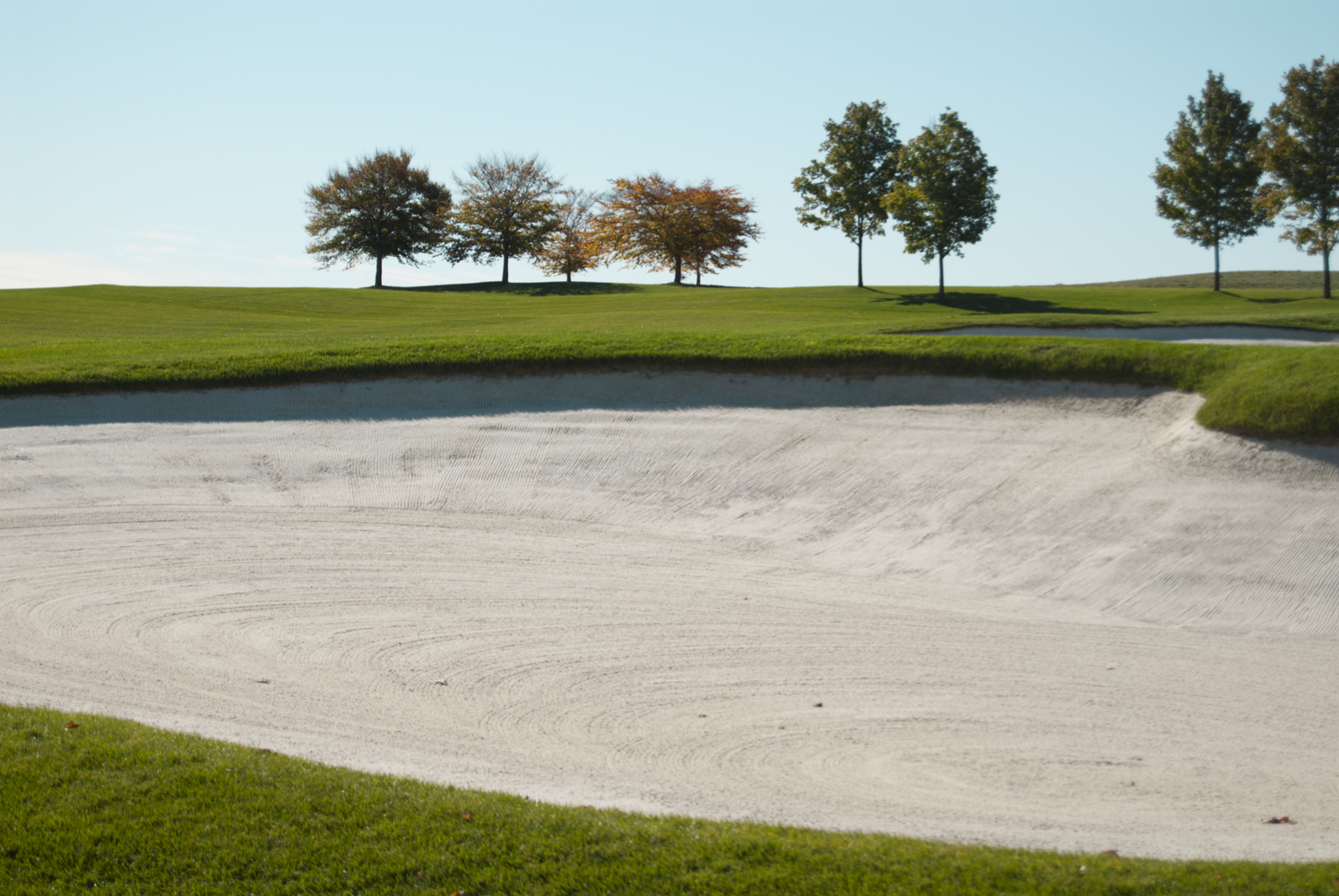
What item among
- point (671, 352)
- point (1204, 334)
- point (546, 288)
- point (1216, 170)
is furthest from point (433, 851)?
point (546, 288)

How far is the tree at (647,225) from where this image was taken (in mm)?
63969

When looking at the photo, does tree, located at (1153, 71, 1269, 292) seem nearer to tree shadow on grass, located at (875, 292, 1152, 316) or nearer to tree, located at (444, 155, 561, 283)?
tree shadow on grass, located at (875, 292, 1152, 316)

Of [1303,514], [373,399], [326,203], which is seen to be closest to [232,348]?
[373,399]

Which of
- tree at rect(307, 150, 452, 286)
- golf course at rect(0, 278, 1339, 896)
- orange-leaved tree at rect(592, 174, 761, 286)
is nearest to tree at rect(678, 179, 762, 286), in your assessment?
orange-leaved tree at rect(592, 174, 761, 286)

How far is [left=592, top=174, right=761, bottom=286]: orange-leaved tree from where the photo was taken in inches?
2518

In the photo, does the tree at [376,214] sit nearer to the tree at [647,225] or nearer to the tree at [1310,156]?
the tree at [647,225]

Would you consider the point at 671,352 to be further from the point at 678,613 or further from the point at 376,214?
the point at 376,214

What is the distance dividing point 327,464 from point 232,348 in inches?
299

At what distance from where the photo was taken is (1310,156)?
132 ft

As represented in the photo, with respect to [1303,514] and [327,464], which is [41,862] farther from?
[1303,514]

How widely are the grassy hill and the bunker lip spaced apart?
1520 inches

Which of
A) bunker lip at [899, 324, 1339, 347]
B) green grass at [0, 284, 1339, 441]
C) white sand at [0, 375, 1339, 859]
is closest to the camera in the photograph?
white sand at [0, 375, 1339, 859]

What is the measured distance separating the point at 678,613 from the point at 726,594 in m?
0.84

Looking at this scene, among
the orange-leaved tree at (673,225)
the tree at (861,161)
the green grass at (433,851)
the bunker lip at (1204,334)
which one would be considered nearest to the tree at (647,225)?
the orange-leaved tree at (673,225)
